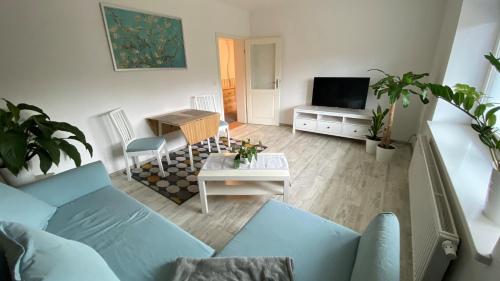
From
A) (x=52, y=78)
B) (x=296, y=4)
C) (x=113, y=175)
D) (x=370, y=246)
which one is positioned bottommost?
(x=113, y=175)

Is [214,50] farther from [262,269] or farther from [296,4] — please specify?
[262,269]

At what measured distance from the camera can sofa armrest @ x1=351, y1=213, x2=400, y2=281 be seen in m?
0.81

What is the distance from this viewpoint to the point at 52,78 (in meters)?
2.33

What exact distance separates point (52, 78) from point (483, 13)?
4.32m

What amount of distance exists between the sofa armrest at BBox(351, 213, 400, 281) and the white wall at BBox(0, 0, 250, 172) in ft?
10.3

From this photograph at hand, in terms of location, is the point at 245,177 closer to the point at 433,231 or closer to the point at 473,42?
the point at 433,231

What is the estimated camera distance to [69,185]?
5.51ft

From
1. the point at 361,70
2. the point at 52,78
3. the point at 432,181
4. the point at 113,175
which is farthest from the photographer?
the point at 361,70

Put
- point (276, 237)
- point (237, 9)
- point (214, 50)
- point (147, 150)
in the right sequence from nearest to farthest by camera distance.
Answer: point (276, 237) < point (147, 150) < point (214, 50) < point (237, 9)

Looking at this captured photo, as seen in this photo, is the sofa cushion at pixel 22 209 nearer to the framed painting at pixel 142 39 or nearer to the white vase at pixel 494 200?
the framed painting at pixel 142 39

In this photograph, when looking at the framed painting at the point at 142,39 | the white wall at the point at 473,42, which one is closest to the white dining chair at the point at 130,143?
the framed painting at the point at 142,39

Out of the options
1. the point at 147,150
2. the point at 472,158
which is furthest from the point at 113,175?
the point at 472,158

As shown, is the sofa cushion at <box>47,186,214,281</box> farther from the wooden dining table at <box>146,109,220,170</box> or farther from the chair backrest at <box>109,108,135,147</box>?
the wooden dining table at <box>146,109,220,170</box>

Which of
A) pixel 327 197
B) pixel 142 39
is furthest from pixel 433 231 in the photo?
pixel 142 39
